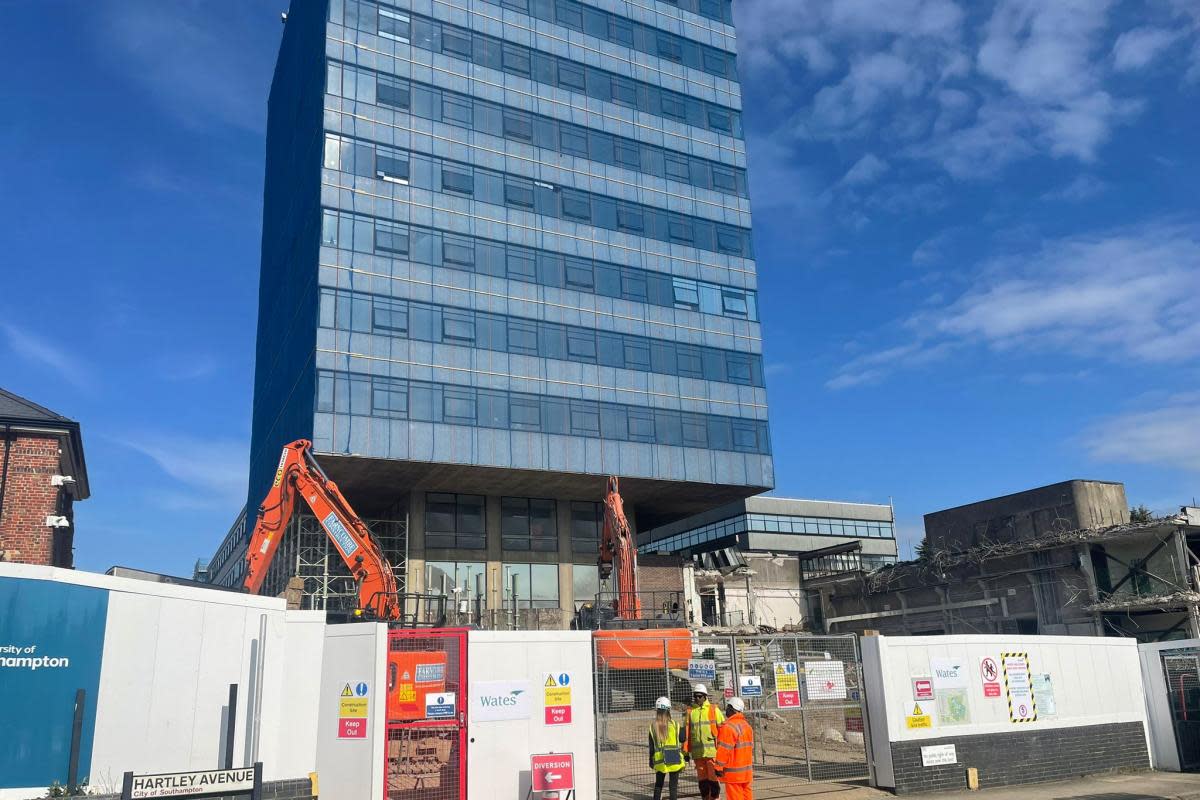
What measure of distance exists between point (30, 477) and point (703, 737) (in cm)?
2506

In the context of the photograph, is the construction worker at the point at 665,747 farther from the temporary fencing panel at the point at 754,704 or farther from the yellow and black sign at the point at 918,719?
the yellow and black sign at the point at 918,719

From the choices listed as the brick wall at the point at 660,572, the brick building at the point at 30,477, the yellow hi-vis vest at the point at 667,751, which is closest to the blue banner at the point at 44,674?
the yellow hi-vis vest at the point at 667,751

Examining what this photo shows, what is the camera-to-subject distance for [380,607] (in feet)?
86.3

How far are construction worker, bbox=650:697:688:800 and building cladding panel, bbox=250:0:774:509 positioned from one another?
23.7 metres

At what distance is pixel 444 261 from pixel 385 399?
6698 millimetres

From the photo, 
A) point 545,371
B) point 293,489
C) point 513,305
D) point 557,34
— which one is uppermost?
point 557,34

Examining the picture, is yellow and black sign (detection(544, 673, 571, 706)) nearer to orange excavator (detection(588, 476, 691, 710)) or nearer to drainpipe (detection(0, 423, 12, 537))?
orange excavator (detection(588, 476, 691, 710))

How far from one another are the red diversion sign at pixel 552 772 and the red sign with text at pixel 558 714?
523 mm

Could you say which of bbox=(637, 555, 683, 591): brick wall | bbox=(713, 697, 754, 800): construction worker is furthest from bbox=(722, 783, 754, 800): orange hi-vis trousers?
bbox=(637, 555, 683, 591): brick wall

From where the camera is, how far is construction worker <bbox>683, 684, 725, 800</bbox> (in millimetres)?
13992

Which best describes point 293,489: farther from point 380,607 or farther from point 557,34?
point 557,34

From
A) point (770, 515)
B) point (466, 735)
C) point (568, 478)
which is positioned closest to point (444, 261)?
point (568, 478)

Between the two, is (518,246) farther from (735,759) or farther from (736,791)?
(736,791)

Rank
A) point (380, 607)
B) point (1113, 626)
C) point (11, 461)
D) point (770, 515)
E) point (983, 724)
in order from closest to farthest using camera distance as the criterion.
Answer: point (983, 724) → point (380, 607) → point (11, 461) → point (1113, 626) → point (770, 515)
